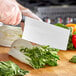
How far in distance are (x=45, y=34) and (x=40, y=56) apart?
1.65 feet

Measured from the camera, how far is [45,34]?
220cm

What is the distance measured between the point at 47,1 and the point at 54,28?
127 inches

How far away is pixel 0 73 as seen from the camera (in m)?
1.40

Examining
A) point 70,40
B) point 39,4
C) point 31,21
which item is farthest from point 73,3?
point 31,21

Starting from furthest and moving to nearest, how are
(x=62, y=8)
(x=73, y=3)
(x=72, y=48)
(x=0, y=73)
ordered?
(x=73, y=3) < (x=62, y=8) < (x=72, y=48) < (x=0, y=73)

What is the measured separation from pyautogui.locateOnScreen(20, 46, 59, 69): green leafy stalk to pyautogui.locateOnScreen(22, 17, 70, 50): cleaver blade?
0.34 m

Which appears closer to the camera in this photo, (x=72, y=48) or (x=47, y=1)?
(x=72, y=48)

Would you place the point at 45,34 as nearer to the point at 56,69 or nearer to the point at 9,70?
the point at 56,69

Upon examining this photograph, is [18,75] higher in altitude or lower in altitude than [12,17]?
lower

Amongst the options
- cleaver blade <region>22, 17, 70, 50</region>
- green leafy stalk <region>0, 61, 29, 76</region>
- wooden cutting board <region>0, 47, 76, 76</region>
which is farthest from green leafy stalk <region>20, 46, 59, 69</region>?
cleaver blade <region>22, 17, 70, 50</region>

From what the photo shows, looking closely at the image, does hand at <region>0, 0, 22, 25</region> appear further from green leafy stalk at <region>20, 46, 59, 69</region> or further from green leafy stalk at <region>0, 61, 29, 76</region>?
green leafy stalk at <region>0, 61, 29, 76</region>

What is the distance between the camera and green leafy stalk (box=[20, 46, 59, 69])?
5.60 ft

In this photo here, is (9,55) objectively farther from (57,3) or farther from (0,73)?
(57,3)

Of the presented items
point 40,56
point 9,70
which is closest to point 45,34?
point 40,56
